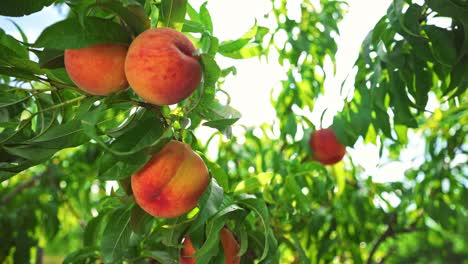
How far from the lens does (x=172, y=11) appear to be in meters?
0.83

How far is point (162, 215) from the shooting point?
0.83m

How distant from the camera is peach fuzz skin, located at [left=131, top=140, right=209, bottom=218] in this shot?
0.80m

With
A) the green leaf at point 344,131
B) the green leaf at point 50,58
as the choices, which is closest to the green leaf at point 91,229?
the green leaf at point 50,58

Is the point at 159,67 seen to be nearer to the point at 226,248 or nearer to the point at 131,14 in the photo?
the point at 131,14

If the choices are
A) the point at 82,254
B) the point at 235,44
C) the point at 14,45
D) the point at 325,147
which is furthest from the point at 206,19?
the point at 325,147

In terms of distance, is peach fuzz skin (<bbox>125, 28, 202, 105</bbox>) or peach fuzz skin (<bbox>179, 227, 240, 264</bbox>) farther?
peach fuzz skin (<bbox>179, 227, 240, 264</bbox>)

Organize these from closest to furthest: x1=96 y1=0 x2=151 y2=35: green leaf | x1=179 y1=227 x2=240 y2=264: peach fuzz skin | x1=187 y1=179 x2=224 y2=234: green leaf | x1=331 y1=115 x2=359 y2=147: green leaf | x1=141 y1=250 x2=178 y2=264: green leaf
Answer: x1=96 y1=0 x2=151 y2=35: green leaf < x1=187 y1=179 x2=224 y2=234: green leaf < x1=179 y1=227 x2=240 y2=264: peach fuzz skin < x1=141 y1=250 x2=178 y2=264: green leaf < x1=331 y1=115 x2=359 y2=147: green leaf

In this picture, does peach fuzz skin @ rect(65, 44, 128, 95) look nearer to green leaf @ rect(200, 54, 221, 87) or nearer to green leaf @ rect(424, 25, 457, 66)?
green leaf @ rect(200, 54, 221, 87)

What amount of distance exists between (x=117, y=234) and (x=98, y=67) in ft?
1.18

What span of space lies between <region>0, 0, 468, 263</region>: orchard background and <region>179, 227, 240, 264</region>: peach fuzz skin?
0.07 ft

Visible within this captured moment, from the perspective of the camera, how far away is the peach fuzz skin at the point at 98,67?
755mm

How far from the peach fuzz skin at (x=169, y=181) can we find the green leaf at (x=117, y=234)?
14 centimetres

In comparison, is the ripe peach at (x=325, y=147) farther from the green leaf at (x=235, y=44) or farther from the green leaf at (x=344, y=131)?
the green leaf at (x=235, y=44)

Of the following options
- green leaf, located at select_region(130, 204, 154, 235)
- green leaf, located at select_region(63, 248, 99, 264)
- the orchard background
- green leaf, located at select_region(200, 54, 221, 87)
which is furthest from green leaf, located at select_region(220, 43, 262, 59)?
green leaf, located at select_region(63, 248, 99, 264)
